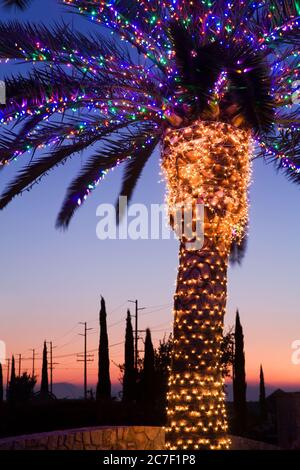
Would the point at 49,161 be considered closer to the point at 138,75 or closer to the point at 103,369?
the point at 138,75

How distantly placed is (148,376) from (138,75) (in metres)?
20.0

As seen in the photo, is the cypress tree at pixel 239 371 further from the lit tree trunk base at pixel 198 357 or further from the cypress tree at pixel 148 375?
the lit tree trunk base at pixel 198 357

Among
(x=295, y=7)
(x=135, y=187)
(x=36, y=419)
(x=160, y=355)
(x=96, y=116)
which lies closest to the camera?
(x=295, y=7)

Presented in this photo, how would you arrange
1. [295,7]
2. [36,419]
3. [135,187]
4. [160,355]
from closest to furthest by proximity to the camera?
[295,7] → [135,187] → [36,419] → [160,355]

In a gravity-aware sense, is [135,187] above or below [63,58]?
below

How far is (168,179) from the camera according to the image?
33.0ft

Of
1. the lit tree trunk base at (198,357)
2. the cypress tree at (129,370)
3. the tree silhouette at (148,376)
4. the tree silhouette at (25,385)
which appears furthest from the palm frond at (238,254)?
the tree silhouette at (25,385)

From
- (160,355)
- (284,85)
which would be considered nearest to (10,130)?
(284,85)

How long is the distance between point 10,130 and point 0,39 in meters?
1.34

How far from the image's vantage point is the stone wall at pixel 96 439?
11.1 meters

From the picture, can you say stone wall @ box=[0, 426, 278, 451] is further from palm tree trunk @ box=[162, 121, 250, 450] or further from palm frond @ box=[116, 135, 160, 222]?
palm frond @ box=[116, 135, 160, 222]

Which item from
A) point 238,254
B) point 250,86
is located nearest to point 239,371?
point 238,254

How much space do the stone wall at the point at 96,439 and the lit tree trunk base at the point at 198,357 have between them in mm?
2933
